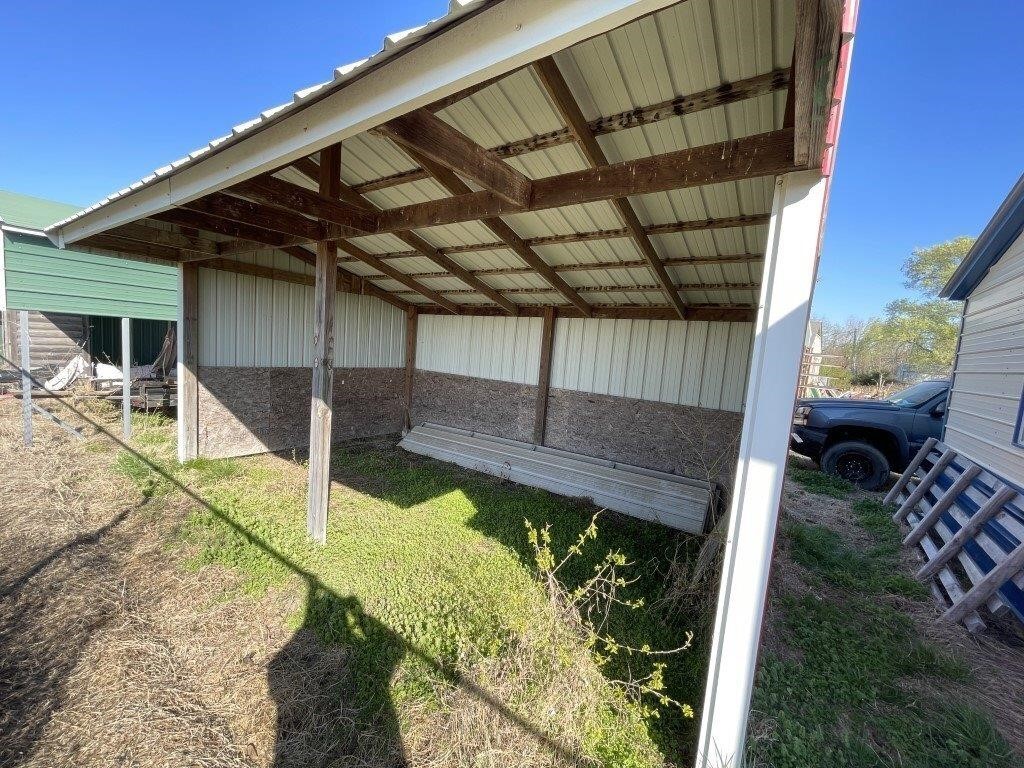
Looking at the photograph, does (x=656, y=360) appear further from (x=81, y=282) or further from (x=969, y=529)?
(x=81, y=282)

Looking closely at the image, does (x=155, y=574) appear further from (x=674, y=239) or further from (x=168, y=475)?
(x=674, y=239)

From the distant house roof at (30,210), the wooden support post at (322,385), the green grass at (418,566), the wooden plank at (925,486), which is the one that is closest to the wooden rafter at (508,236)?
the wooden support post at (322,385)

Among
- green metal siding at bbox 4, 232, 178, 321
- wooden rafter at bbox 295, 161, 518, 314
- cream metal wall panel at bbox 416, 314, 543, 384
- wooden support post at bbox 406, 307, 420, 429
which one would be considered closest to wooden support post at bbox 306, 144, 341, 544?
wooden rafter at bbox 295, 161, 518, 314

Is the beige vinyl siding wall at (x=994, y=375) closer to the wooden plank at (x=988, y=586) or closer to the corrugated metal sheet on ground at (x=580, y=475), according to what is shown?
the wooden plank at (x=988, y=586)

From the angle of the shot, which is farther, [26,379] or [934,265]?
[934,265]

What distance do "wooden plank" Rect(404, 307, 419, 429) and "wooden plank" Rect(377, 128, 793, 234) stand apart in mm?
5424

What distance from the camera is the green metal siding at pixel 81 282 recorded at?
18.5ft

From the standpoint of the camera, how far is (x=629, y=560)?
4.11 metres

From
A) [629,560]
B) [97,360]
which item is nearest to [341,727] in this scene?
[629,560]

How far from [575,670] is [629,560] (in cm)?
199

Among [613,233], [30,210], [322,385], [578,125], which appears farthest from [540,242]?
[30,210]

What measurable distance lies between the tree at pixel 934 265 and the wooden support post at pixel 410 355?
25245 millimetres

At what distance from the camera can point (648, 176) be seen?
7.35 feet

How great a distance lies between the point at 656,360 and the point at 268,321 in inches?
243
